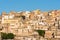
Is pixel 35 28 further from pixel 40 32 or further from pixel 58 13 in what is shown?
pixel 58 13

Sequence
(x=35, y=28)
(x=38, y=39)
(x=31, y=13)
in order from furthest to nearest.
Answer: (x=31, y=13), (x=35, y=28), (x=38, y=39)

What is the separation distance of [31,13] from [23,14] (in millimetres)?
1911

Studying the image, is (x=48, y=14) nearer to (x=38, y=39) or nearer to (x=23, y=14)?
(x=23, y=14)

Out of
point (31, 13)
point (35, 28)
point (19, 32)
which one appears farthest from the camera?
point (31, 13)

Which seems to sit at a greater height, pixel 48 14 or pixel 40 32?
pixel 48 14

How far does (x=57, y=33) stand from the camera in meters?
39.6

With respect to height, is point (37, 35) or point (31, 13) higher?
point (31, 13)

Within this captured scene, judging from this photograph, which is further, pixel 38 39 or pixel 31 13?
pixel 31 13

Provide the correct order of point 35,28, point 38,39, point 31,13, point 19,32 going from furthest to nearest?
point 31,13 < point 35,28 < point 19,32 < point 38,39

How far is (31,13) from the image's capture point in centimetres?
6562

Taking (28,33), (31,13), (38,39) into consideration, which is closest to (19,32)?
(28,33)

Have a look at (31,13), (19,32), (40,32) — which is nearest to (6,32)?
(19,32)

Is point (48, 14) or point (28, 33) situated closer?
point (28, 33)

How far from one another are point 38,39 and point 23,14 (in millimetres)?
28937
